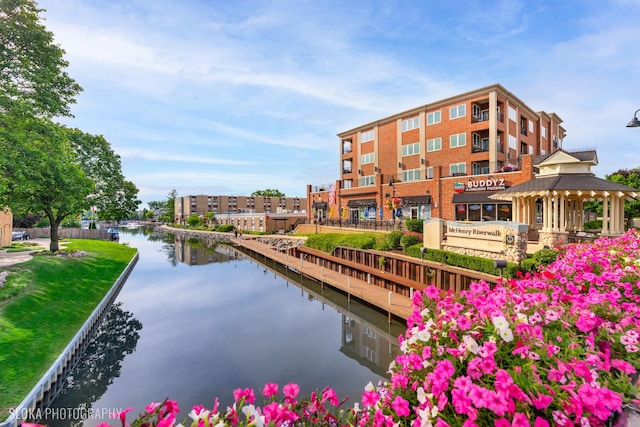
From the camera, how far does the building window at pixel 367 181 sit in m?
39.0

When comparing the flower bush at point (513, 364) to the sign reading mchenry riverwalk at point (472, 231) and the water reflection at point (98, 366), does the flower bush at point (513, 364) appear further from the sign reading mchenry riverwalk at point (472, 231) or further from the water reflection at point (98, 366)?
the sign reading mchenry riverwalk at point (472, 231)

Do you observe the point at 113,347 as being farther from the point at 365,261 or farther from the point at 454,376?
the point at 454,376

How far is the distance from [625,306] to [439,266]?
1384cm

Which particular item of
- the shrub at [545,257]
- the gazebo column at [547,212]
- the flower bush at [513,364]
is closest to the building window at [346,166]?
the gazebo column at [547,212]

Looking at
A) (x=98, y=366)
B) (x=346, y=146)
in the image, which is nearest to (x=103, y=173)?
(x=98, y=366)

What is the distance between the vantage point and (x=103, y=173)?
35500 mm

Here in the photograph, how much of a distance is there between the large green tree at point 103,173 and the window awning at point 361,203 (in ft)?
93.6

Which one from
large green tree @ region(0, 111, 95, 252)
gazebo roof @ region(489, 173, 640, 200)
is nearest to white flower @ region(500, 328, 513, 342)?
gazebo roof @ region(489, 173, 640, 200)

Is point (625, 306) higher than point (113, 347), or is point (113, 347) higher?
point (625, 306)

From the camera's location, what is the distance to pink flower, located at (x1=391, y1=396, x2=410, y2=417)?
2672 millimetres

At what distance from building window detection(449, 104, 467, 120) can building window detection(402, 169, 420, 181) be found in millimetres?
7092

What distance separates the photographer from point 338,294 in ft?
77.5

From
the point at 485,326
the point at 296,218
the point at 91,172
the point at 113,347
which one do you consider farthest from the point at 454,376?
the point at 296,218

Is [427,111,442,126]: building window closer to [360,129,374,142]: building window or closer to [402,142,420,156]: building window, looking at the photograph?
[402,142,420,156]: building window
